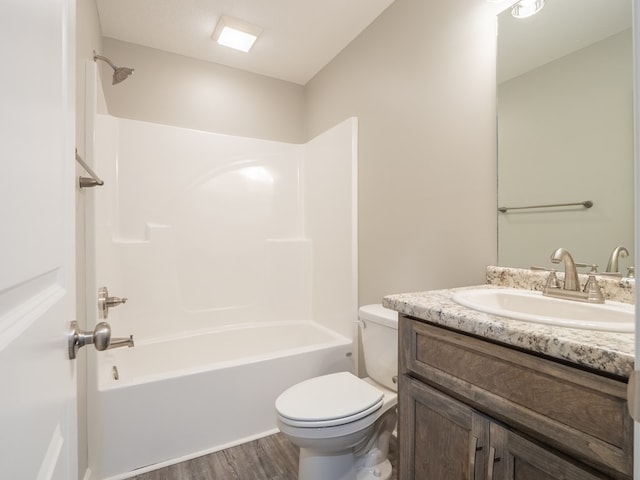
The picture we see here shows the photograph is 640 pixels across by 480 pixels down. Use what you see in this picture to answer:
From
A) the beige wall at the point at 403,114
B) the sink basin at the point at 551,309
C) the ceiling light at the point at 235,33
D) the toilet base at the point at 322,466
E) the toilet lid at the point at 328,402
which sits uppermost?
the ceiling light at the point at 235,33

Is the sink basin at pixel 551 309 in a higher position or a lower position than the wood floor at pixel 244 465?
higher

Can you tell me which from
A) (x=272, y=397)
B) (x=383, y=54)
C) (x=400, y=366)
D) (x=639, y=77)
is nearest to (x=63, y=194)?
(x=639, y=77)

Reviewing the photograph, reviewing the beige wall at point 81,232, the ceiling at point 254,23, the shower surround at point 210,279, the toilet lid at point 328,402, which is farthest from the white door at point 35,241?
the ceiling at point 254,23

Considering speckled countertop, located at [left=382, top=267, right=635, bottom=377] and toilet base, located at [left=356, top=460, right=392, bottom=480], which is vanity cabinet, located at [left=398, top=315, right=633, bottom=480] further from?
toilet base, located at [left=356, top=460, right=392, bottom=480]

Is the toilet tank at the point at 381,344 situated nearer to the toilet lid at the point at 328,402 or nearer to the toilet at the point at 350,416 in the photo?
the toilet at the point at 350,416

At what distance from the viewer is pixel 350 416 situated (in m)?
1.28

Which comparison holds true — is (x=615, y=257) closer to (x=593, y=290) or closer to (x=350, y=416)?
(x=593, y=290)

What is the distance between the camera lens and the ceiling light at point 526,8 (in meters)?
1.25

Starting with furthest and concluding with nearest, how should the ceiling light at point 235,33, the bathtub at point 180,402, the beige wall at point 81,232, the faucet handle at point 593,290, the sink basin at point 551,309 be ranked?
the ceiling light at point 235,33 → the bathtub at point 180,402 → the beige wall at point 81,232 → the faucet handle at point 593,290 → the sink basin at point 551,309

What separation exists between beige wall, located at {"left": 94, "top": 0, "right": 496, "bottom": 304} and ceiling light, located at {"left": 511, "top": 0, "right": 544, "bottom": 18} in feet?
0.30

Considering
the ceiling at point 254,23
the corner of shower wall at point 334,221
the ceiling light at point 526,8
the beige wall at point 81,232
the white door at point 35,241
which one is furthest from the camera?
the corner of shower wall at point 334,221

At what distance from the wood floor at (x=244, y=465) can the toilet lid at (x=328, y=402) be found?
1.56ft

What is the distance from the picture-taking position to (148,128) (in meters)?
2.31

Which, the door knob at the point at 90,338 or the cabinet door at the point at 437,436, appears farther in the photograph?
the cabinet door at the point at 437,436
